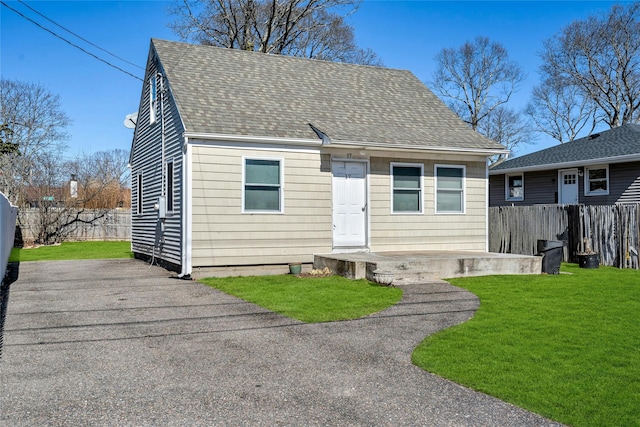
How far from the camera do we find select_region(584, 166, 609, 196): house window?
2020 cm

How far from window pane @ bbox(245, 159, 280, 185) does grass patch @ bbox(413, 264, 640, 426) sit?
17.3 feet

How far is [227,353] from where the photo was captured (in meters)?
5.82

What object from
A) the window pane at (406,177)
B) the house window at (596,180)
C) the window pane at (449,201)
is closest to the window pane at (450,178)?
the window pane at (449,201)

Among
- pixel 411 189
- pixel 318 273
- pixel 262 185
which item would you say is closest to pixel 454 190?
pixel 411 189

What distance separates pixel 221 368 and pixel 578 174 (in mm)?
19492

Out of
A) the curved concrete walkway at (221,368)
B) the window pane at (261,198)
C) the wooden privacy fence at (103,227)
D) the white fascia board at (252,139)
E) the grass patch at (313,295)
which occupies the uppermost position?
the white fascia board at (252,139)

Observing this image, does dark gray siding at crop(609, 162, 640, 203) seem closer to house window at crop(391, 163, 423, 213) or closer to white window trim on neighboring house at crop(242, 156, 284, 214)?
house window at crop(391, 163, 423, 213)

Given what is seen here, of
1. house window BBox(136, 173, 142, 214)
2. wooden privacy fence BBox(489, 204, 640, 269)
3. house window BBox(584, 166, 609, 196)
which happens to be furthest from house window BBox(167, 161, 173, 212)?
house window BBox(584, 166, 609, 196)

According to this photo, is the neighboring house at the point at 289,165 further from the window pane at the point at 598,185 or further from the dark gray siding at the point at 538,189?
the dark gray siding at the point at 538,189

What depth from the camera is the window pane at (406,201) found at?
1380 centimetres

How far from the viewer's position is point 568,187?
71.1ft

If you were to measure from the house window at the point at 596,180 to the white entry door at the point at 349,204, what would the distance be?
11394 millimetres

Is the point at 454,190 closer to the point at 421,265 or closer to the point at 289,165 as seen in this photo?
the point at 421,265

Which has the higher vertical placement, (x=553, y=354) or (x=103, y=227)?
(x=103, y=227)
